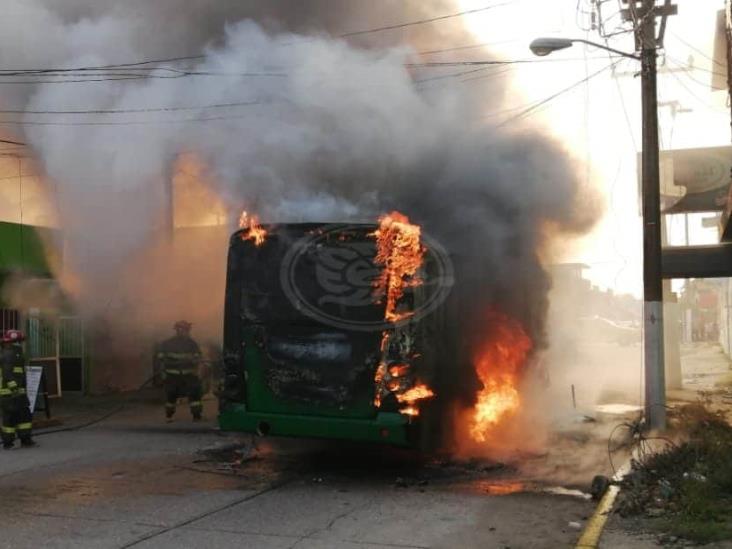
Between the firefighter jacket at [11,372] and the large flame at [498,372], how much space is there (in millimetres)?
5258

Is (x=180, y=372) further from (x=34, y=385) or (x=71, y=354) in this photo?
(x=71, y=354)

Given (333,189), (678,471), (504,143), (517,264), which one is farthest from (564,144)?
(678,471)

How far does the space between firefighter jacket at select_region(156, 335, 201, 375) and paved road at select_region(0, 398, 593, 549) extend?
200 centimetres

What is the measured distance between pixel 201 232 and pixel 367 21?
460cm

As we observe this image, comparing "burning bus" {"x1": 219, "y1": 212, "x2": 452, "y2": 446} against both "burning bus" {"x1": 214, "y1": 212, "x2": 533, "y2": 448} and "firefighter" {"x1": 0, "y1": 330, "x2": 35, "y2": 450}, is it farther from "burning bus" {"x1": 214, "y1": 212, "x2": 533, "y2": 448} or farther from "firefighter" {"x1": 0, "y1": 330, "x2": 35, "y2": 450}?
"firefighter" {"x1": 0, "y1": 330, "x2": 35, "y2": 450}

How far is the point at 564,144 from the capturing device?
10.5 metres

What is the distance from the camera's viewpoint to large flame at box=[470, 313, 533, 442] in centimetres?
823

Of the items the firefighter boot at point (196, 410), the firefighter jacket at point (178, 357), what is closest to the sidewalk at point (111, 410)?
the firefighter boot at point (196, 410)

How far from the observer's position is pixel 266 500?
6164 mm

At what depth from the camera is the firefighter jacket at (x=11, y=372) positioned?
8625mm

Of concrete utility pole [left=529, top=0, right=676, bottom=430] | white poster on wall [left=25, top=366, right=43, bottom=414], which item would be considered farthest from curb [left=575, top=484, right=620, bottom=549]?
white poster on wall [left=25, top=366, right=43, bottom=414]

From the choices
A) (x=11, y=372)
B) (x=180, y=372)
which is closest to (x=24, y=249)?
(x=180, y=372)

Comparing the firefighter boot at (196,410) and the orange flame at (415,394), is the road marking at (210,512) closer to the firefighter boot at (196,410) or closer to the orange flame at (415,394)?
the orange flame at (415,394)

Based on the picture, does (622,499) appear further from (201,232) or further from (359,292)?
(201,232)
